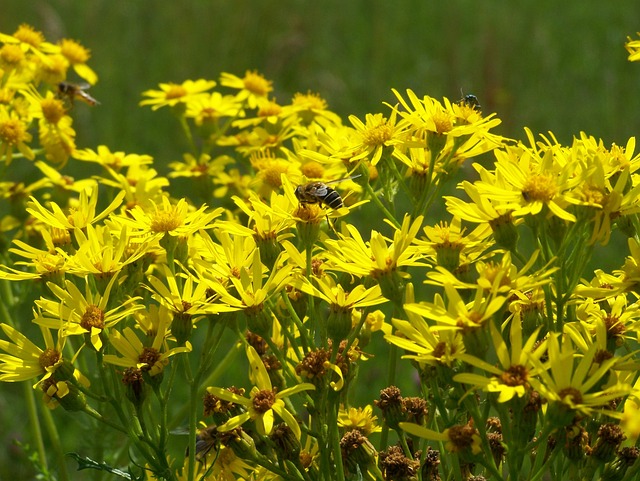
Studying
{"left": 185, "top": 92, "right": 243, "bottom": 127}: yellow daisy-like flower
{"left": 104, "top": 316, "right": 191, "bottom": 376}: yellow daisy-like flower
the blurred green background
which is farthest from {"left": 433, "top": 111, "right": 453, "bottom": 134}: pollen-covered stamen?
the blurred green background

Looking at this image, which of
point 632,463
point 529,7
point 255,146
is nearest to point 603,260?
point 255,146

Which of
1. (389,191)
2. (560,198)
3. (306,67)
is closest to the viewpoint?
(560,198)

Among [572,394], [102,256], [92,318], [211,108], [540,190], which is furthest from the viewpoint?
[211,108]

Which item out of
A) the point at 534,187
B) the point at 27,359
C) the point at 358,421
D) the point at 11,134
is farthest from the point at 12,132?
the point at 534,187

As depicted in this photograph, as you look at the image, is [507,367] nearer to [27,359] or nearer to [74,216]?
[27,359]

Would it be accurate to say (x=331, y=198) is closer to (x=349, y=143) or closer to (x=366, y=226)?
(x=349, y=143)

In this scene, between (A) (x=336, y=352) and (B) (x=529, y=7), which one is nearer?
(A) (x=336, y=352)

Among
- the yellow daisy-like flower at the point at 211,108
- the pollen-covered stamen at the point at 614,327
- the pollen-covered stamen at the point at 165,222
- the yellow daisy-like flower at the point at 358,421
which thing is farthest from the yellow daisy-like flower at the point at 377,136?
the yellow daisy-like flower at the point at 211,108
